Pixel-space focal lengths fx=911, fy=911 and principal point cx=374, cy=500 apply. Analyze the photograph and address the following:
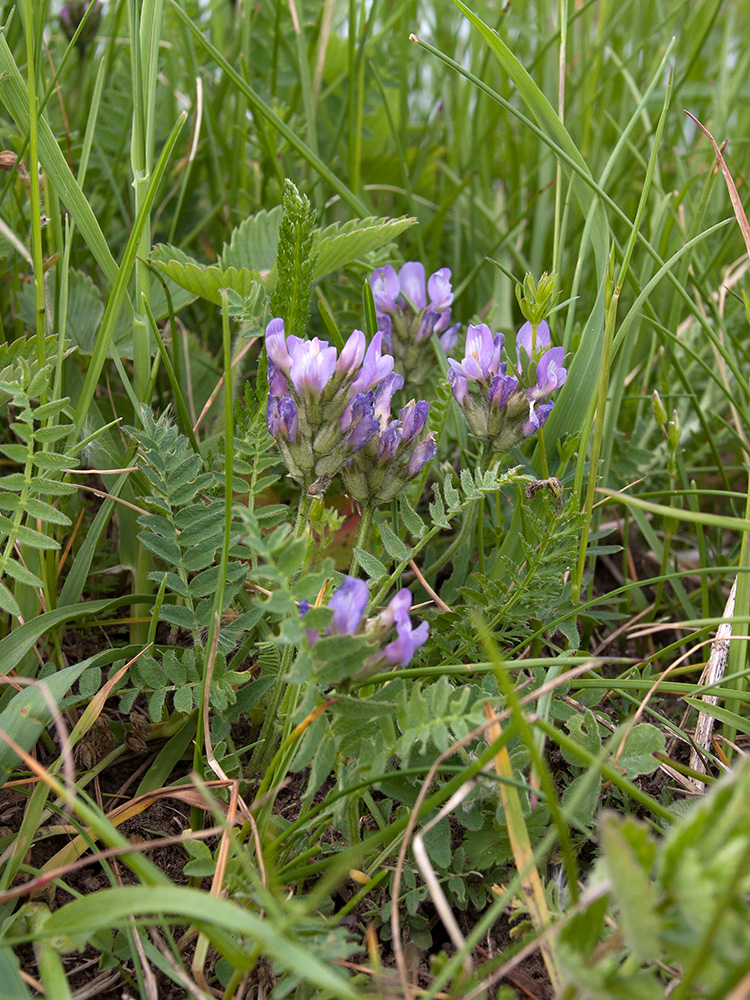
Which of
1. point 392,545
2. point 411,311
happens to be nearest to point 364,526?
point 392,545

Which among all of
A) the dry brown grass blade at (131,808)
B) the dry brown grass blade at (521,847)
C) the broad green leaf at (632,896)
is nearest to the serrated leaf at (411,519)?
the dry brown grass blade at (521,847)

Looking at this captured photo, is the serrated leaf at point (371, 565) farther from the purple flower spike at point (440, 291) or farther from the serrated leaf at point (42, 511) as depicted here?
the purple flower spike at point (440, 291)

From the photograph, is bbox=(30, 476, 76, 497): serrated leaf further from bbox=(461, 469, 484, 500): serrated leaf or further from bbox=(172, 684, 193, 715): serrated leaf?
bbox=(461, 469, 484, 500): serrated leaf

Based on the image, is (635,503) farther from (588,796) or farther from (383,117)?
(383,117)

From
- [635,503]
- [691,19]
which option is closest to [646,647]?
[635,503]

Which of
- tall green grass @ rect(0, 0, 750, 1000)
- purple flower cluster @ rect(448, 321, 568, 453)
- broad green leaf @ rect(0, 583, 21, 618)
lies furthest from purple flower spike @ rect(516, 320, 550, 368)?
broad green leaf @ rect(0, 583, 21, 618)

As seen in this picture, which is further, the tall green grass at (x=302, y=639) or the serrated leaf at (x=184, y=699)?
the serrated leaf at (x=184, y=699)

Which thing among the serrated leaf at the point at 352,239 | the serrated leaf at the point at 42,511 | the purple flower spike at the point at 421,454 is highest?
the serrated leaf at the point at 352,239

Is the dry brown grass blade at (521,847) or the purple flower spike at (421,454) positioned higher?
the purple flower spike at (421,454)
